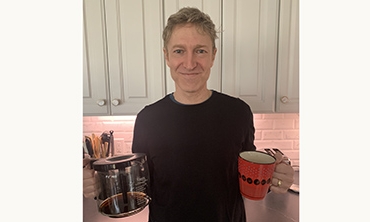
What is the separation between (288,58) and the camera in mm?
745

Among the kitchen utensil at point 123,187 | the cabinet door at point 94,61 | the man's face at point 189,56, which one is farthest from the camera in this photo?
the cabinet door at point 94,61

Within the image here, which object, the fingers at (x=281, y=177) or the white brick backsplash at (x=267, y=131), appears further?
the white brick backsplash at (x=267, y=131)

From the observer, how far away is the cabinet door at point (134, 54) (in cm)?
70

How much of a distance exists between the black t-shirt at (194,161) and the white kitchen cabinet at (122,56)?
177mm

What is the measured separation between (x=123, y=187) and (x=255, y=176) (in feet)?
0.90

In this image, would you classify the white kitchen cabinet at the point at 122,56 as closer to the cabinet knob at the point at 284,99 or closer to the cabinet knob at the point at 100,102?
the cabinet knob at the point at 100,102

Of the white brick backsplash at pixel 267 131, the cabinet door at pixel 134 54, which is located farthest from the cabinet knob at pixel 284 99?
the cabinet door at pixel 134 54

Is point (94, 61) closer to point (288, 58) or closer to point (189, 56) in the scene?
point (189, 56)

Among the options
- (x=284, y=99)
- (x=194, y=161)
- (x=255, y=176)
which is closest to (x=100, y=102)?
(x=194, y=161)

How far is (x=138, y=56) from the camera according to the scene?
0.73m

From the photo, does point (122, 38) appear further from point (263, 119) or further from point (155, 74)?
point (263, 119)
